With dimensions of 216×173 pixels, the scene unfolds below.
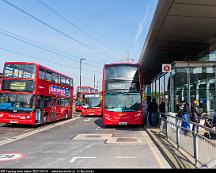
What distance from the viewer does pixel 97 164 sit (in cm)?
766

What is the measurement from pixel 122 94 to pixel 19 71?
19.8ft

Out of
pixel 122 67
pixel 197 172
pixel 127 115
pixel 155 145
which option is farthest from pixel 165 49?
pixel 197 172

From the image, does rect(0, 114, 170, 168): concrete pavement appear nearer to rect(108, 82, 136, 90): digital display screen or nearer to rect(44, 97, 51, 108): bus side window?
rect(108, 82, 136, 90): digital display screen

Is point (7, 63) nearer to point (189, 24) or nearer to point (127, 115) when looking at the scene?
point (127, 115)

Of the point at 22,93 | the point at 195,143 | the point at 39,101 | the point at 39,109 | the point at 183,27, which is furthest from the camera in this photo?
the point at 39,109

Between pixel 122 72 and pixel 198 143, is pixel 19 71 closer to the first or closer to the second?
pixel 122 72

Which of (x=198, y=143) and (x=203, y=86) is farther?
(x=203, y=86)

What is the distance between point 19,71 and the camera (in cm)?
1742

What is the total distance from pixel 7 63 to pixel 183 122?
12.1 m

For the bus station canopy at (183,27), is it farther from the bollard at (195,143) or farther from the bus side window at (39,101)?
the bus side window at (39,101)

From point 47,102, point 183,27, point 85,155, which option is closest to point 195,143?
point 85,155

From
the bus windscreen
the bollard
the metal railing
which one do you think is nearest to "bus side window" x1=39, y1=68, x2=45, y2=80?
the bus windscreen

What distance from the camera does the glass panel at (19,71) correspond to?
17.4 meters

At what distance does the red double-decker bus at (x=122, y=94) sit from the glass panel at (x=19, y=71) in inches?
165
